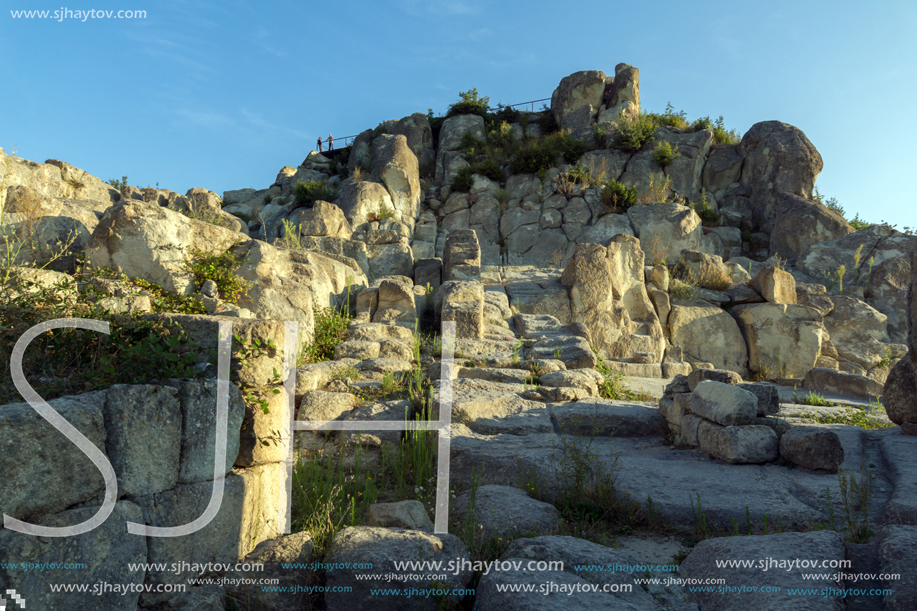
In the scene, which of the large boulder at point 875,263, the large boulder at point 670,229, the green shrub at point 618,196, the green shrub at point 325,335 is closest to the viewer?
the green shrub at point 325,335

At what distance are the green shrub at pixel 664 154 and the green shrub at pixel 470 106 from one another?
8.65 m

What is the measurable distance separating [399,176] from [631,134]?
9.08m

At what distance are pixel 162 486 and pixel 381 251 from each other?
35.9 feet

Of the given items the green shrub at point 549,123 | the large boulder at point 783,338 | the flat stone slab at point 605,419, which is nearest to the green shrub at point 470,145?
the green shrub at point 549,123

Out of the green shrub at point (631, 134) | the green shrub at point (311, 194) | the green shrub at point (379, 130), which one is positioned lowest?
the green shrub at point (311, 194)

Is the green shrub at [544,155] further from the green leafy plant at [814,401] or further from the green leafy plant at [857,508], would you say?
the green leafy plant at [857,508]

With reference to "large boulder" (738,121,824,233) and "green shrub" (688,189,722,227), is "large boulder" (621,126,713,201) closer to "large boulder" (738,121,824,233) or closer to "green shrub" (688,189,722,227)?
"green shrub" (688,189,722,227)

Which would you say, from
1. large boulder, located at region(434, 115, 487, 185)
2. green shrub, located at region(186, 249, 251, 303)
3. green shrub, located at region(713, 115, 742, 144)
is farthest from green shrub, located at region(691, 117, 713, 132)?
green shrub, located at region(186, 249, 251, 303)

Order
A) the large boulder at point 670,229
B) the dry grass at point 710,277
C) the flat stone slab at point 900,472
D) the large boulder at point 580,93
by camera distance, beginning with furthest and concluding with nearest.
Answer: the large boulder at point 580,93 → the large boulder at point 670,229 → the dry grass at point 710,277 → the flat stone slab at point 900,472

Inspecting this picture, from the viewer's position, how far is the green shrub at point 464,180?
20578 millimetres

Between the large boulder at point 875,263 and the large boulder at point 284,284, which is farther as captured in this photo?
the large boulder at point 875,263

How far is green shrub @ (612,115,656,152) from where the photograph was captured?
2055cm

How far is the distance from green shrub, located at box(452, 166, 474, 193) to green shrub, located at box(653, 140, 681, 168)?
694cm

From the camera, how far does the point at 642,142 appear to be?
20.8m
